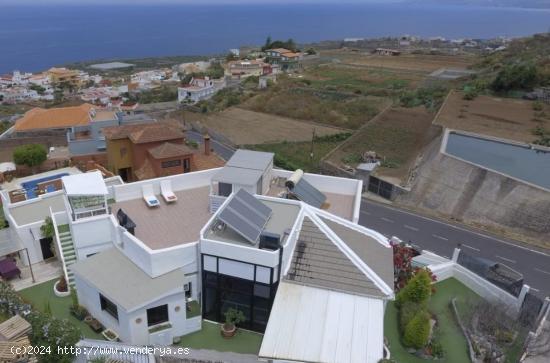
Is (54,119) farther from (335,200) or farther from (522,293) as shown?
(522,293)

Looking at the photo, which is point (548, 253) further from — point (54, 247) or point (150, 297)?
point (54, 247)

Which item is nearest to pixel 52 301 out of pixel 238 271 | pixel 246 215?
pixel 238 271

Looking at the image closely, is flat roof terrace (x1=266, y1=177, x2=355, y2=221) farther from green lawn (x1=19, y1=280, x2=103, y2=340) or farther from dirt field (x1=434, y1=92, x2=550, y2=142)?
dirt field (x1=434, y1=92, x2=550, y2=142)

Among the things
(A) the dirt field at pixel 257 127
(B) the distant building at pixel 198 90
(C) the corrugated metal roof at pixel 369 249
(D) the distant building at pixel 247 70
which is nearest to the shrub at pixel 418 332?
(C) the corrugated metal roof at pixel 369 249

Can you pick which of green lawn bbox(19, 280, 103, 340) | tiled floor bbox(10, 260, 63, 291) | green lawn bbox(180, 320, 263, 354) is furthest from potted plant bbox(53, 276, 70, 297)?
green lawn bbox(180, 320, 263, 354)

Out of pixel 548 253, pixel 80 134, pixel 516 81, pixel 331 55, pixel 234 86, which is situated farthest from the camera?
pixel 331 55

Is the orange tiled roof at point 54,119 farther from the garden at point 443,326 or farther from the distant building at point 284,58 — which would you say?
the distant building at point 284,58

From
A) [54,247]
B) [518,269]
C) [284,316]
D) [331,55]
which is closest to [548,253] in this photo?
[518,269]
